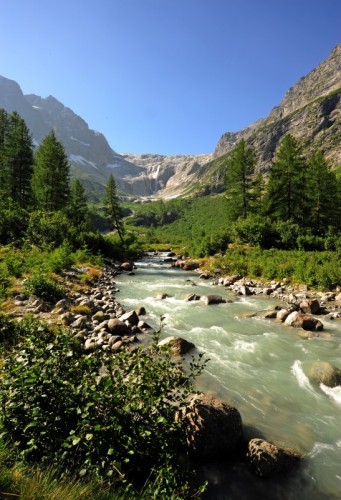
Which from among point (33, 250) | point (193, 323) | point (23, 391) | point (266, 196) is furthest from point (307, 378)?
point (266, 196)

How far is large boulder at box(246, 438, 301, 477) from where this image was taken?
5.43 meters

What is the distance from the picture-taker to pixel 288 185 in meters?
39.4

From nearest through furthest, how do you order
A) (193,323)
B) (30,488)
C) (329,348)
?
(30,488) < (329,348) < (193,323)

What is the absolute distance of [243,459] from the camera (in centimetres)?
574

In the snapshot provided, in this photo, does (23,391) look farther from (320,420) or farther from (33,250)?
(33,250)

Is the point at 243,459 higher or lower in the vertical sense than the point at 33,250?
lower

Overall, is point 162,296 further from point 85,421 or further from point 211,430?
point 85,421

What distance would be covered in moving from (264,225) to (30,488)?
111 ft

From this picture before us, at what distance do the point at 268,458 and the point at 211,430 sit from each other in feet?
3.80

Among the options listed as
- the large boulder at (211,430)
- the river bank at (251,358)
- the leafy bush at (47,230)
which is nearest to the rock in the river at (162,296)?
the river bank at (251,358)

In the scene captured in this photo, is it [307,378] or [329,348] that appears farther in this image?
[329,348]

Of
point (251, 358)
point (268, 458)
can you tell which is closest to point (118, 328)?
point (251, 358)

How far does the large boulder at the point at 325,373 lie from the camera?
8560 millimetres

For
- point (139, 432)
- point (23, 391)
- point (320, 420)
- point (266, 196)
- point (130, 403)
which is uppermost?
point (266, 196)
